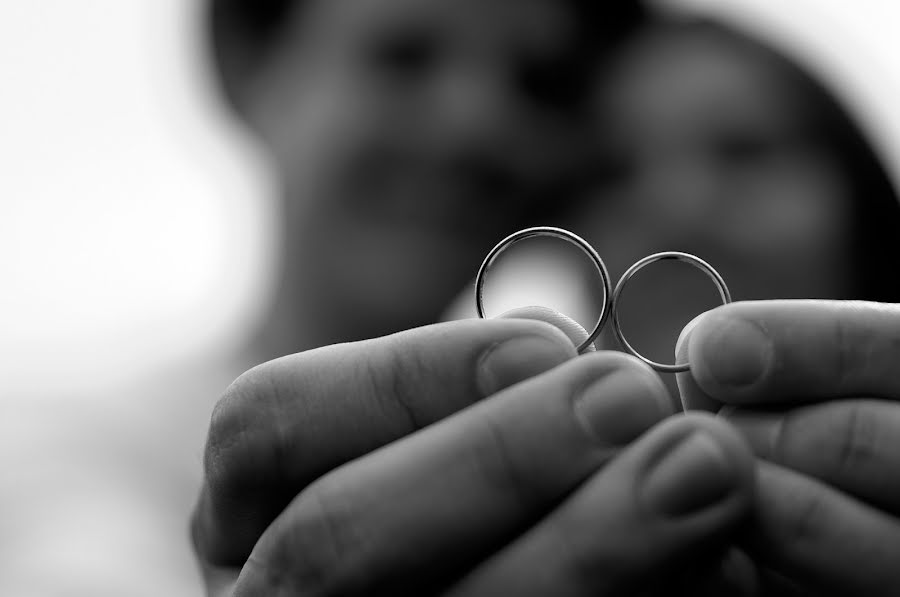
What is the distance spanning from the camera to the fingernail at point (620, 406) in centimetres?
84

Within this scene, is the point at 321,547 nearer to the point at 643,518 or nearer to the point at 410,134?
the point at 643,518

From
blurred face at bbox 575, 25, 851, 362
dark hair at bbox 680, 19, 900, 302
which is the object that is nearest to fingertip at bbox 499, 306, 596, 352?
blurred face at bbox 575, 25, 851, 362

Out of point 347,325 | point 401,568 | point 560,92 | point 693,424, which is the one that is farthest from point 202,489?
point 560,92

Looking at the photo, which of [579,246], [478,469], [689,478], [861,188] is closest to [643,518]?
[689,478]

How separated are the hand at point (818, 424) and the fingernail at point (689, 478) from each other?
95 mm

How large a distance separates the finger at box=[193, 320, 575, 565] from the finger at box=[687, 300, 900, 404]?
0.21 metres

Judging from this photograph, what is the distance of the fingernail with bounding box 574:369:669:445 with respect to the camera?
0.84 metres

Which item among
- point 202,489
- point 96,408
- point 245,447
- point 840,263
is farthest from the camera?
point 96,408

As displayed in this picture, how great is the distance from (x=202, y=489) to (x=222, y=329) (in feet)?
8.00

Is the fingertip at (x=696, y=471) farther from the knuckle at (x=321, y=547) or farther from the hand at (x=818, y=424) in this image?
the knuckle at (x=321, y=547)

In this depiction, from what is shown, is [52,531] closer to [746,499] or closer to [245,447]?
[245,447]

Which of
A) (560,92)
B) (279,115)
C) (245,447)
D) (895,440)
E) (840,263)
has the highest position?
(279,115)

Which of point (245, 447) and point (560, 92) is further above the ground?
point (560, 92)

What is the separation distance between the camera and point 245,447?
915 millimetres
